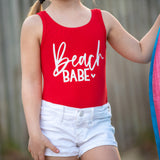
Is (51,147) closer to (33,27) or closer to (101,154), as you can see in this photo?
(101,154)

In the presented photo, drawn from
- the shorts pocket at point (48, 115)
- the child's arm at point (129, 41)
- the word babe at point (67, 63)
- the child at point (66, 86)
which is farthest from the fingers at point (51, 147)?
the child's arm at point (129, 41)

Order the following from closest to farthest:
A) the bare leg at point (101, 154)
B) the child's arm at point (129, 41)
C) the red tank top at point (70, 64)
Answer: the bare leg at point (101, 154)
the red tank top at point (70, 64)
the child's arm at point (129, 41)

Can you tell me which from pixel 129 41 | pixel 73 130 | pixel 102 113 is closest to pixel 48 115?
pixel 73 130

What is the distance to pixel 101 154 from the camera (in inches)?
75.4

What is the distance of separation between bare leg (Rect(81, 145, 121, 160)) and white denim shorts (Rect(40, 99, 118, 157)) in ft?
0.07

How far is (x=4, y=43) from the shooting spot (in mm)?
3814

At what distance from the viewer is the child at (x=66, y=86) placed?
196 cm

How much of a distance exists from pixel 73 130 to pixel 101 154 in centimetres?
20

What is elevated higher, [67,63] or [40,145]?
[67,63]

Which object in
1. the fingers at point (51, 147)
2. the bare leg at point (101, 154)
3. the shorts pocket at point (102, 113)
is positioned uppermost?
the shorts pocket at point (102, 113)

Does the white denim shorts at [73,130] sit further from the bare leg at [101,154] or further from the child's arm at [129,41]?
the child's arm at [129,41]

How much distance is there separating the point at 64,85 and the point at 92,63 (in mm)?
204

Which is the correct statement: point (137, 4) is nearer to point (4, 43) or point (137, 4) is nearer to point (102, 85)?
point (4, 43)

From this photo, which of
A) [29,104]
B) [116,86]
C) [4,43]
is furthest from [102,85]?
[116,86]
